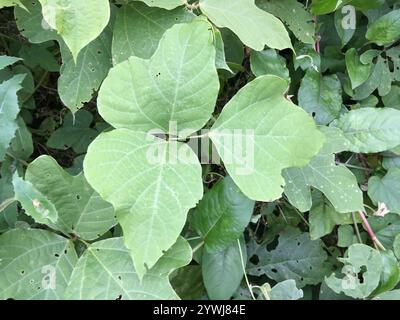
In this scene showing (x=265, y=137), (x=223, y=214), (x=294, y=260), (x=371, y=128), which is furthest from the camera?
(x=294, y=260)

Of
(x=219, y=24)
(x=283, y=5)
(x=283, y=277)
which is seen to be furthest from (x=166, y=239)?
(x=283, y=5)

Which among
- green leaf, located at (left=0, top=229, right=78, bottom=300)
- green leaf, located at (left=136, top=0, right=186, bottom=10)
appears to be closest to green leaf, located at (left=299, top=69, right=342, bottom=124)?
green leaf, located at (left=136, top=0, right=186, bottom=10)

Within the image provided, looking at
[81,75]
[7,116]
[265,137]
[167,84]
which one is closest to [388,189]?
[265,137]

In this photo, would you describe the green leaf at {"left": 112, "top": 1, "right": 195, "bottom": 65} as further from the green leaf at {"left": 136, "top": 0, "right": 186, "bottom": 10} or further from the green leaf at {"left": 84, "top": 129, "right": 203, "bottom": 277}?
the green leaf at {"left": 84, "top": 129, "right": 203, "bottom": 277}

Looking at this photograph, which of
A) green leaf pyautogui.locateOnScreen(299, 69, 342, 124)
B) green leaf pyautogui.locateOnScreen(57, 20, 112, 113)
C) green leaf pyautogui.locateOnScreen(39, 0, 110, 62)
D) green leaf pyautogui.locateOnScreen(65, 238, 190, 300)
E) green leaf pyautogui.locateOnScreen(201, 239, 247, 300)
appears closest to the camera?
green leaf pyautogui.locateOnScreen(39, 0, 110, 62)

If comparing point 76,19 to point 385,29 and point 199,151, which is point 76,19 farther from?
point 385,29
